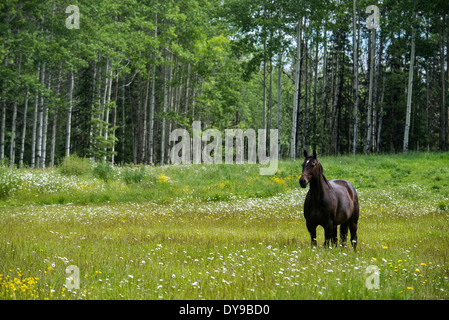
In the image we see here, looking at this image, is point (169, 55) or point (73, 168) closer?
point (73, 168)

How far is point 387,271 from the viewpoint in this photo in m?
5.77

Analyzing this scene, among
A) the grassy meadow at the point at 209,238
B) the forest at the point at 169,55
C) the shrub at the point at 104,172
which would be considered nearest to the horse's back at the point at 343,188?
the grassy meadow at the point at 209,238

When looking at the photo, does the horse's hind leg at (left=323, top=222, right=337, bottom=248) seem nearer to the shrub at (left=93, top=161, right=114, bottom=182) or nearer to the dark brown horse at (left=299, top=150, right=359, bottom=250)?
the dark brown horse at (left=299, top=150, right=359, bottom=250)

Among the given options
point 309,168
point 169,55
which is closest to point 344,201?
point 309,168

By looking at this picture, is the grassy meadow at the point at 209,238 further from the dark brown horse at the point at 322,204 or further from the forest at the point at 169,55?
the forest at the point at 169,55

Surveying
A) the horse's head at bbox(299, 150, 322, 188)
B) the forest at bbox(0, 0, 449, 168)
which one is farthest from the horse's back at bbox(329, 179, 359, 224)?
the forest at bbox(0, 0, 449, 168)

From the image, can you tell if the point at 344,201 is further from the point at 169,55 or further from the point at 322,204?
the point at 169,55

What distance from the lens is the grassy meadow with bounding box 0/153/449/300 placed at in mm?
5137

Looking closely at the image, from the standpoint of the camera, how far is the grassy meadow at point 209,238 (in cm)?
514

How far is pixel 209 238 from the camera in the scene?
30.2 feet

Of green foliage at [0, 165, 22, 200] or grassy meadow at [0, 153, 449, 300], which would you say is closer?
grassy meadow at [0, 153, 449, 300]

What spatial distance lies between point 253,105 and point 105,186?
45531mm

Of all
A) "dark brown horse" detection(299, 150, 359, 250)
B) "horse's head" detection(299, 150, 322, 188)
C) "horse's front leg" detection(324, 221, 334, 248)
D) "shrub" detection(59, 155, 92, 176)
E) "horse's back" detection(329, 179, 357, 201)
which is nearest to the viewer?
"horse's head" detection(299, 150, 322, 188)
